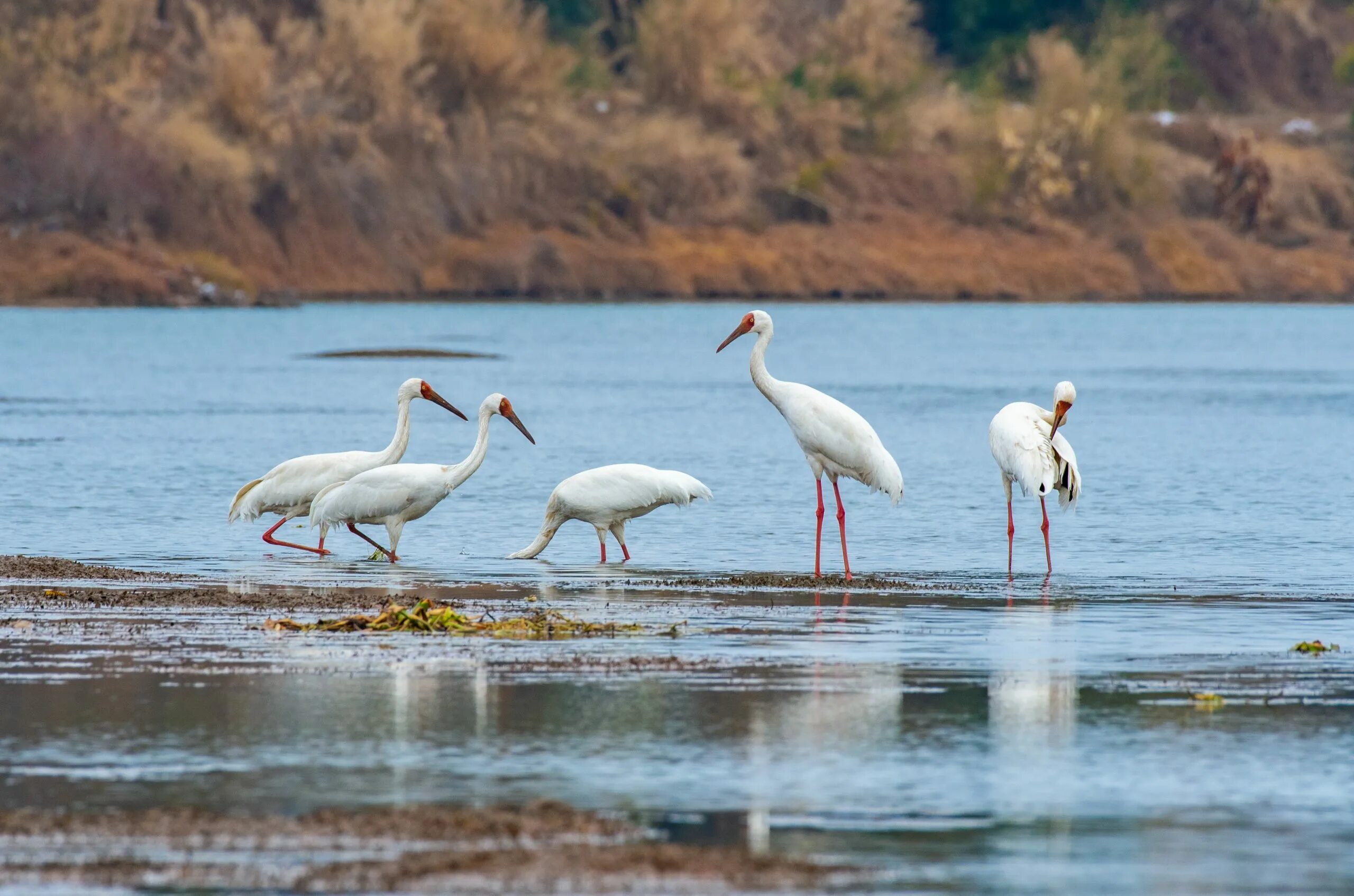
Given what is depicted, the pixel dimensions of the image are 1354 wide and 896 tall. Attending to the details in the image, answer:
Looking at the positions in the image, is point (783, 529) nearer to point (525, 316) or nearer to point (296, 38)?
point (525, 316)

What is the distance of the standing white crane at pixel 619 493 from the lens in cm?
1744

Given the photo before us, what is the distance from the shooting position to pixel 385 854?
855 centimetres

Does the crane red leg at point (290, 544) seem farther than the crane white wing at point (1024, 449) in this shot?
Yes

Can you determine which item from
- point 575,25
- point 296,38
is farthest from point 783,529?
point 575,25

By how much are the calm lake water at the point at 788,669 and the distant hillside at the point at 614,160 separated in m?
40.6

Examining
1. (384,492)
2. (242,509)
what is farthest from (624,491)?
(242,509)

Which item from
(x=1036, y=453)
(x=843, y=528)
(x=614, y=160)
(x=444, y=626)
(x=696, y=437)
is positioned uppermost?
(x=614, y=160)

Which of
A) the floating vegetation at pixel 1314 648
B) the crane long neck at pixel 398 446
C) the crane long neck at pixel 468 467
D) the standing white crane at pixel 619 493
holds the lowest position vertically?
the floating vegetation at pixel 1314 648

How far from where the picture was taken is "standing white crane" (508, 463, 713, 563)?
17438 mm

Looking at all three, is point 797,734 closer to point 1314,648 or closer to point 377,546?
point 1314,648

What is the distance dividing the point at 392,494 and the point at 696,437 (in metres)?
15.5

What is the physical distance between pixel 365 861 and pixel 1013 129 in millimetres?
79558

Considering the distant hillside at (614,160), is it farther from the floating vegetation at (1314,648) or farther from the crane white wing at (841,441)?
the floating vegetation at (1314,648)

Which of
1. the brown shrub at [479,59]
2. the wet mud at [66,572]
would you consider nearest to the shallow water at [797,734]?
the wet mud at [66,572]
